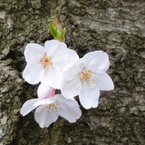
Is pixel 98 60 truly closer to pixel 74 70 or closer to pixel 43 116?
pixel 74 70

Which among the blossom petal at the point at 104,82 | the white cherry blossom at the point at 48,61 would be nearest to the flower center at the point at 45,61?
the white cherry blossom at the point at 48,61

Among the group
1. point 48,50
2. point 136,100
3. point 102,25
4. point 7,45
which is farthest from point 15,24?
point 136,100

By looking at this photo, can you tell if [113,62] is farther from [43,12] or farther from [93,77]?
[43,12]

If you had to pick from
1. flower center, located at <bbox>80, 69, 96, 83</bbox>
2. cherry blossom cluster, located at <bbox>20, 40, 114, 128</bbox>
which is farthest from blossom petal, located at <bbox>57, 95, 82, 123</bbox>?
flower center, located at <bbox>80, 69, 96, 83</bbox>

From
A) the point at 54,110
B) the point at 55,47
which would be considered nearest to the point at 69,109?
the point at 54,110

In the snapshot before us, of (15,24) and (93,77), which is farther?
(15,24)
